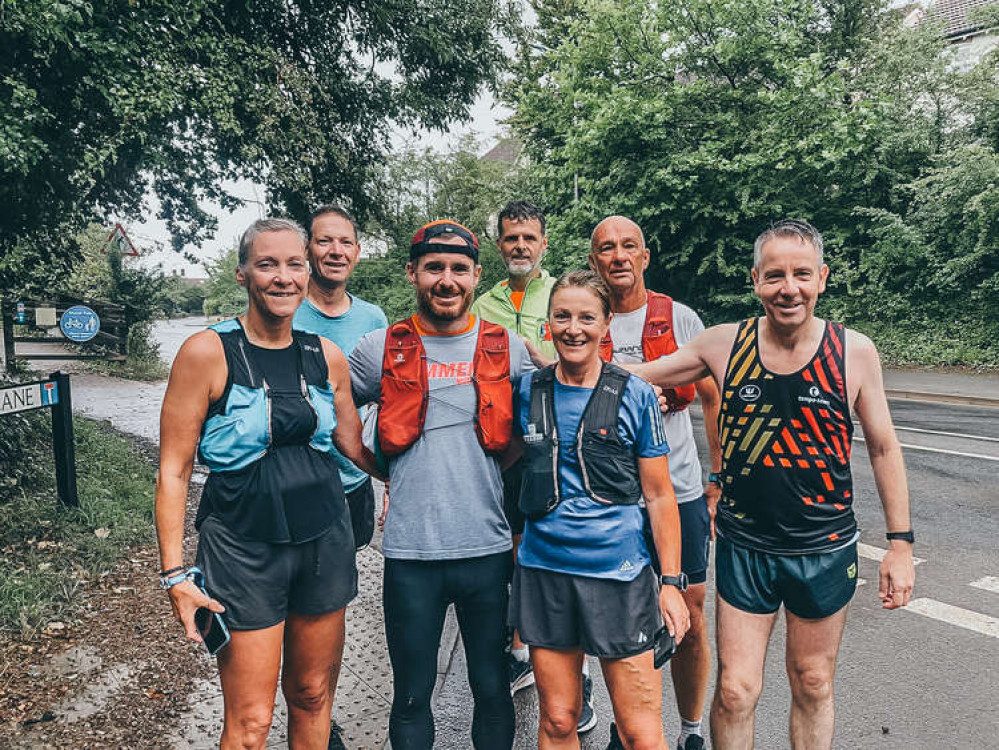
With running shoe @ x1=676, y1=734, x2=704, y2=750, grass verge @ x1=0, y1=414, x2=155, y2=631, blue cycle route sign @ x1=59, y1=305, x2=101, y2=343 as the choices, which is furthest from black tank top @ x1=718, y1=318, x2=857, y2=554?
blue cycle route sign @ x1=59, y1=305, x2=101, y2=343

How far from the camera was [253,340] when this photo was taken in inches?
94.3

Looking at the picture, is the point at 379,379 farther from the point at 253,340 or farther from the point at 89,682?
the point at 89,682

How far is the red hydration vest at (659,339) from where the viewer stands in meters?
2.98

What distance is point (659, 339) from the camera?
119 inches

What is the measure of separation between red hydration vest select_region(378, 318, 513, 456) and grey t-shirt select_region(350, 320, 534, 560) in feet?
0.11

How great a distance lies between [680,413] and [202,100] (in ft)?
20.2

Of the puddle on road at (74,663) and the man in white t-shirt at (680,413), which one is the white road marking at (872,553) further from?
the puddle on road at (74,663)

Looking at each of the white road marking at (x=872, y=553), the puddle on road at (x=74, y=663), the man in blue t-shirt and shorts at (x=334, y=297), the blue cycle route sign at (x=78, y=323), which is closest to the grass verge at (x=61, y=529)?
the puddle on road at (x=74, y=663)

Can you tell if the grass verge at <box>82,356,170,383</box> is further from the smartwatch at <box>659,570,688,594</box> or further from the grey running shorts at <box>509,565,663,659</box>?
the smartwatch at <box>659,570,688,594</box>

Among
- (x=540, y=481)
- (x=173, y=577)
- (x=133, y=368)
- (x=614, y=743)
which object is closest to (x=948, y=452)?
(x=614, y=743)

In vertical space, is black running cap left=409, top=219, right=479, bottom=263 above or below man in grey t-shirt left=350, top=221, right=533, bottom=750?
above

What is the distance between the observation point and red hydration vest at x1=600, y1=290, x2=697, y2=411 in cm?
298

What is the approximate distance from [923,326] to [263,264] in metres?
19.5

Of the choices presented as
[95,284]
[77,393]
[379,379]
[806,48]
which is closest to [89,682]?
[379,379]
